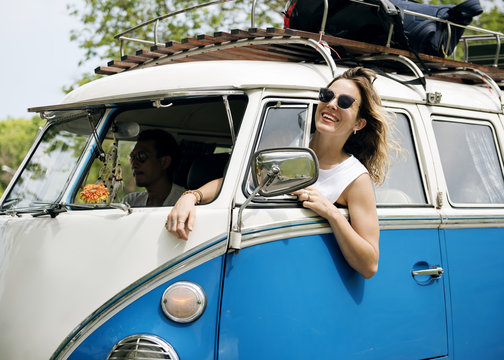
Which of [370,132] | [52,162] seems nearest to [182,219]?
[370,132]

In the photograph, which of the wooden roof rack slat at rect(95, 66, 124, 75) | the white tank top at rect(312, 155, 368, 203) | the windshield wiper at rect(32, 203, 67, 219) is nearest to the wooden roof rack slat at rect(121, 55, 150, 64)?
the wooden roof rack slat at rect(95, 66, 124, 75)

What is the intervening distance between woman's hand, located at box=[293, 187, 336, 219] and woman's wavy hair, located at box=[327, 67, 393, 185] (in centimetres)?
54

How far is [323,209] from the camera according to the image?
334 centimetres

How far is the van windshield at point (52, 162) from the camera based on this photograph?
400cm

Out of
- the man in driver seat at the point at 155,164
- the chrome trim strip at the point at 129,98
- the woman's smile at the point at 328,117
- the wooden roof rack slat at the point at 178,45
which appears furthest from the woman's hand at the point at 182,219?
the wooden roof rack slat at the point at 178,45

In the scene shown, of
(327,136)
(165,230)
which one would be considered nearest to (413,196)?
(327,136)

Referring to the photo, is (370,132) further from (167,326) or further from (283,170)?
(167,326)

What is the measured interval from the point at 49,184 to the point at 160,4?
1127cm

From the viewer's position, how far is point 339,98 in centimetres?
355

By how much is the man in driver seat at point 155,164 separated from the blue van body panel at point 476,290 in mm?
1907

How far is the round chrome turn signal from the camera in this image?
3.01m

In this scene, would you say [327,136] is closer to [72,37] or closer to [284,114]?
[284,114]

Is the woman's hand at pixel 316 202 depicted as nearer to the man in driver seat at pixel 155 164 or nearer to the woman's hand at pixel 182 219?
the woman's hand at pixel 182 219

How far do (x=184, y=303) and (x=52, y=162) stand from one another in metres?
1.69
